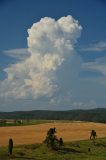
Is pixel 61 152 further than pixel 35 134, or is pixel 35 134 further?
pixel 35 134

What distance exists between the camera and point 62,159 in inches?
2162

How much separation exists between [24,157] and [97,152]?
41.8 ft

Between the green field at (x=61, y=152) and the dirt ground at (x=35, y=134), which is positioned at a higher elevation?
the dirt ground at (x=35, y=134)

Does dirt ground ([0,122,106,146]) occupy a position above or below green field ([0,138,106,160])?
above

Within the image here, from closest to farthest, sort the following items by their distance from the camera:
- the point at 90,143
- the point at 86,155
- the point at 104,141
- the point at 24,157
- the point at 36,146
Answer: the point at 24,157, the point at 86,155, the point at 36,146, the point at 90,143, the point at 104,141

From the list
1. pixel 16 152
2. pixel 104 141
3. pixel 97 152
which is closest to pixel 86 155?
pixel 97 152

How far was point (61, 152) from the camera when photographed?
6097 cm

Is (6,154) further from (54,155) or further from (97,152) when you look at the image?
(97,152)

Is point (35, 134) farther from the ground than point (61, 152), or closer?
farther from the ground

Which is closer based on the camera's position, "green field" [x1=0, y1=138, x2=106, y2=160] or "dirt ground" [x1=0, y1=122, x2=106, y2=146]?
"green field" [x1=0, y1=138, x2=106, y2=160]

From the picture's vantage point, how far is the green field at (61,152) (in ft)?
182

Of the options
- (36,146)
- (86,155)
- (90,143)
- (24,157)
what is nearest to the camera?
(24,157)

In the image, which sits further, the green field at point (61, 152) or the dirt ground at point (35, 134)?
the dirt ground at point (35, 134)

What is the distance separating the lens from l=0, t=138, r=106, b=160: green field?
182 feet
